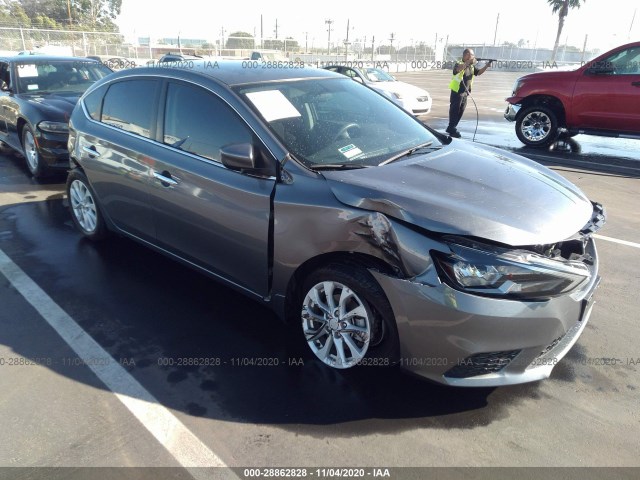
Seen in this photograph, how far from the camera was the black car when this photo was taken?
6.85 m

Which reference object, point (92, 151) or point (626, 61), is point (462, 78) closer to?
point (626, 61)

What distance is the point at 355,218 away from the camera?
277 centimetres

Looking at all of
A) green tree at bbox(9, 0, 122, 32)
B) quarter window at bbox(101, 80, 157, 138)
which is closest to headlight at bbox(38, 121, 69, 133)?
quarter window at bbox(101, 80, 157, 138)

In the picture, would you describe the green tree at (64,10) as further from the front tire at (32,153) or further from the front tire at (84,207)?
the front tire at (84,207)

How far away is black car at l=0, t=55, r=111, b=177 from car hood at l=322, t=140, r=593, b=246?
5.38 meters

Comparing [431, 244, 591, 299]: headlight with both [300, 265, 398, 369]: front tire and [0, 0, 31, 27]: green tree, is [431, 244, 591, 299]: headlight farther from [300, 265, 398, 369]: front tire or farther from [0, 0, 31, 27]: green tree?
[0, 0, 31, 27]: green tree

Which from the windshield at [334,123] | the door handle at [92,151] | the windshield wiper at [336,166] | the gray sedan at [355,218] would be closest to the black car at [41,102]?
the door handle at [92,151]

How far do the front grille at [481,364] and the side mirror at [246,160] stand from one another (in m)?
1.53

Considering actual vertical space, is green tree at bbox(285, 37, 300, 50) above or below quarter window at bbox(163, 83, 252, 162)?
above

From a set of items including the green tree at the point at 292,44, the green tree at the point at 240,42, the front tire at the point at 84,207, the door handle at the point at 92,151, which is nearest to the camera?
the door handle at the point at 92,151

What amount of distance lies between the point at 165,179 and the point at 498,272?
2.42 meters

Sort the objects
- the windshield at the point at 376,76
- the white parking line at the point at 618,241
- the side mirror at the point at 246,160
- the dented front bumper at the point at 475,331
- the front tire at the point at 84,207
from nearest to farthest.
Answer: the dented front bumper at the point at 475,331 < the side mirror at the point at 246,160 < the front tire at the point at 84,207 < the white parking line at the point at 618,241 < the windshield at the point at 376,76

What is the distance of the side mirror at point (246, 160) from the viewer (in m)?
3.05

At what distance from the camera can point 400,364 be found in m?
2.76
